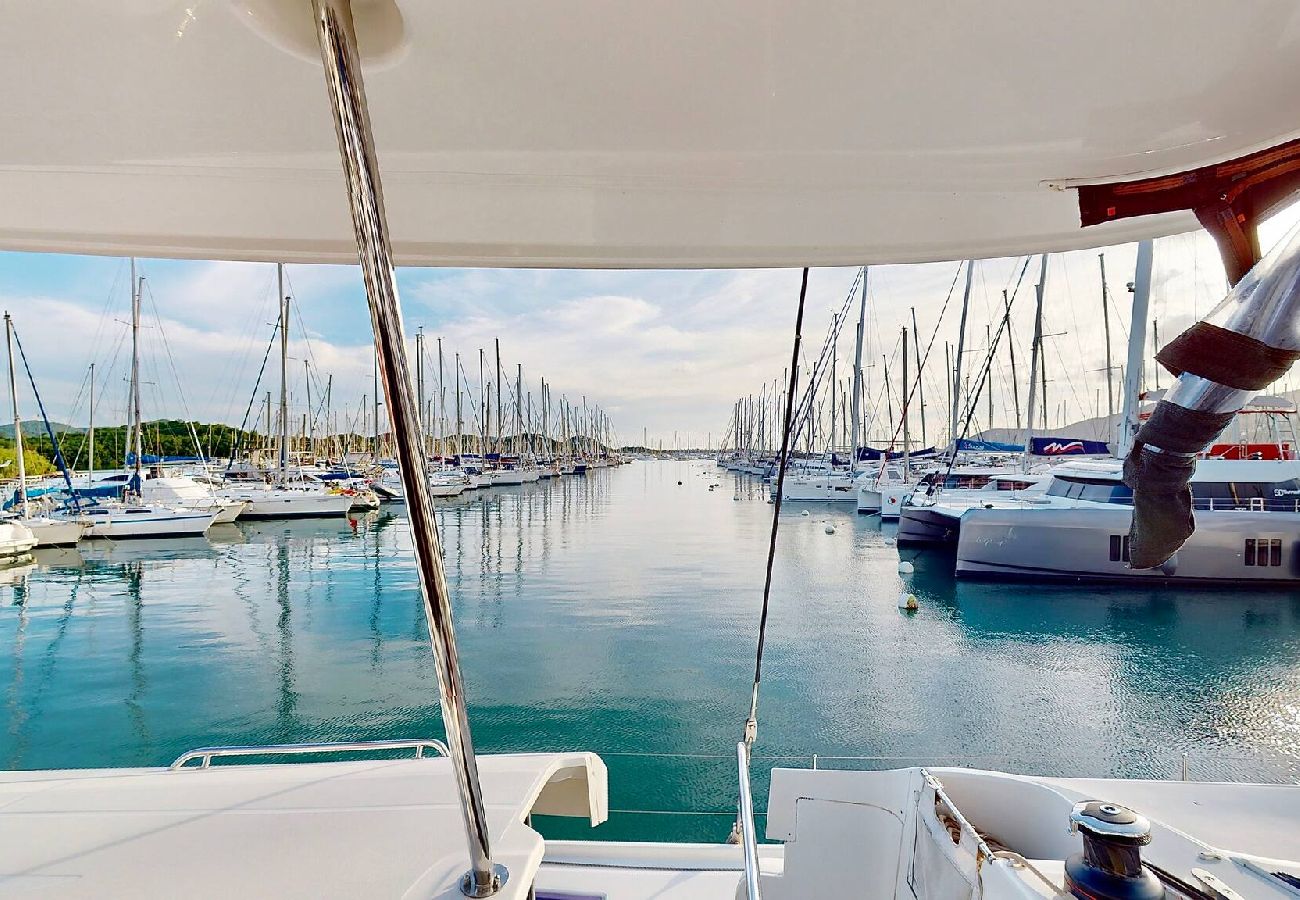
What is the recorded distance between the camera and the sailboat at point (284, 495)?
71.6ft

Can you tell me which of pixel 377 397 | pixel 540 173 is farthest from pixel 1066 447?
pixel 377 397

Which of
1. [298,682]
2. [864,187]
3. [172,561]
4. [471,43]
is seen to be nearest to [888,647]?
[298,682]

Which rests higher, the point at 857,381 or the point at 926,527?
the point at 857,381

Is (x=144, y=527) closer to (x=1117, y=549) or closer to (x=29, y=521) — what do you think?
(x=29, y=521)

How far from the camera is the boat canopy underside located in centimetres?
82

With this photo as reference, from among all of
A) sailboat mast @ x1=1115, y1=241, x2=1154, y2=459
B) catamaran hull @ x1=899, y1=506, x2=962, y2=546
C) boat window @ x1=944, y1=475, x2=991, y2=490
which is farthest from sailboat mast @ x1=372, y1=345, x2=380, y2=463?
boat window @ x1=944, y1=475, x2=991, y2=490

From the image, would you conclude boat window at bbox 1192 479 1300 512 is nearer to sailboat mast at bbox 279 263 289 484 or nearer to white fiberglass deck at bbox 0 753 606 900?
white fiberglass deck at bbox 0 753 606 900

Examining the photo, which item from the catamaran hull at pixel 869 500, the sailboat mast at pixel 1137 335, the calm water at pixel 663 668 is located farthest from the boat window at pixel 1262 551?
the catamaran hull at pixel 869 500

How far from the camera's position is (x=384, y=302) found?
2.25 feet

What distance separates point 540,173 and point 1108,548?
14.2 meters

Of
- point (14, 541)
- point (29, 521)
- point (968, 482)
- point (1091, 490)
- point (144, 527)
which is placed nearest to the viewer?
point (1091, 490)

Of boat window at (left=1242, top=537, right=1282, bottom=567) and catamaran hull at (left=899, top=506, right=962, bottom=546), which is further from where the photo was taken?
catamaran hull at (left=899, top=506, right=962, bottom=546)

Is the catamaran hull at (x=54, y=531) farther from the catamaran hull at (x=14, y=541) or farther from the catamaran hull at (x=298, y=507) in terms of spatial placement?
the catamaran hull at (x=298, y=507)

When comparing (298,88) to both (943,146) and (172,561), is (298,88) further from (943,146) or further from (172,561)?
(172,561)
